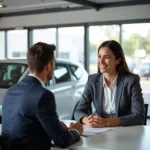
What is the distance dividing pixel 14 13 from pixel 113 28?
3.18 m

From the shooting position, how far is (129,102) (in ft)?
8.46

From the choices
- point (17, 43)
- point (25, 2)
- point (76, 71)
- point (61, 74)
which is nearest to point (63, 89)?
point (61, 74)

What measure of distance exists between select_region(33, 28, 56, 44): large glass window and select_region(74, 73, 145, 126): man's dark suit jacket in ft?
21.1

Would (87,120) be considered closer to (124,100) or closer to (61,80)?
(124,100)

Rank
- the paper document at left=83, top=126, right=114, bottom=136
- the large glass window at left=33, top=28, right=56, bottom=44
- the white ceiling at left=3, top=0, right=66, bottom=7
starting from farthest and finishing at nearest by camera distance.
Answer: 1. the large glass window at left=33, top=28, right=56, bottom=44
2. the white ceiling at left=3, top=0, right=66, bottom=7
3. the paper document at left=83, top=126, right=114, bottom=136

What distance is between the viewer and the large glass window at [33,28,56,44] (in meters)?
9.03

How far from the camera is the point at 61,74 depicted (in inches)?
212

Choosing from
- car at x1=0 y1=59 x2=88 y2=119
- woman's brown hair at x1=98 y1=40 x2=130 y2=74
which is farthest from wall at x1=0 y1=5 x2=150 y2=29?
woman's brown hair at x1=98 y1=40 x2=130 y2=74

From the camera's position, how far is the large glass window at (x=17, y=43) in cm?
950

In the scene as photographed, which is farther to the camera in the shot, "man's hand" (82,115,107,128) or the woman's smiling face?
the woman's smiling face

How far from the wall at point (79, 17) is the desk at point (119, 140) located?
5.62m

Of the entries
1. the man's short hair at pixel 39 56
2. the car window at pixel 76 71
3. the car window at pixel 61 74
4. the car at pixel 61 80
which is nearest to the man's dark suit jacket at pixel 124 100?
the man's short hair at pixel 39 56

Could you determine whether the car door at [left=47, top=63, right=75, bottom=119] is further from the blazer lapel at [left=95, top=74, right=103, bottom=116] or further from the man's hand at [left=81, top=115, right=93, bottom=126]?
the man's hand at [left=81, top=115, right=93, bottom=126]

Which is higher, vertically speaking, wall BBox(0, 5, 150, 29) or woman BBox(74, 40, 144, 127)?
wall BBox(0, 5, 150, 29)
